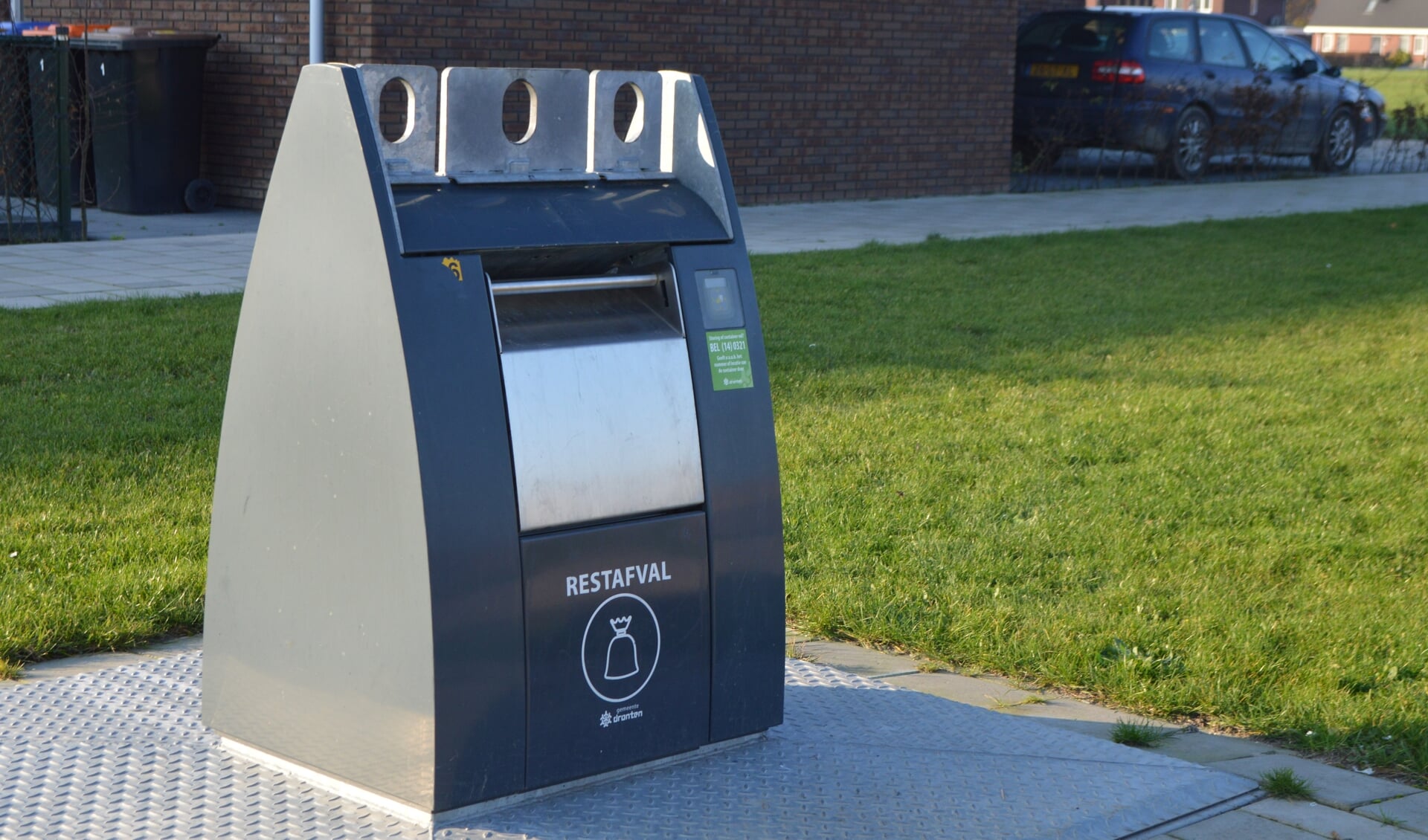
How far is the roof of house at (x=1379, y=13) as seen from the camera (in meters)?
99.3

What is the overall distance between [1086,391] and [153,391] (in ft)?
13.6

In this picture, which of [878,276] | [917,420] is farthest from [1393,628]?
[878,276]

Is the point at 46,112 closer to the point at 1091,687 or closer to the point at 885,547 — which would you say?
the point at 885,547

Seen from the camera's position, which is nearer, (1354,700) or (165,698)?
(165,698)

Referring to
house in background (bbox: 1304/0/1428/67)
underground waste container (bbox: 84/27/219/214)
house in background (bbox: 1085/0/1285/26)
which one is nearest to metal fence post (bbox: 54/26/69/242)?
underground waste container (bbox: 84/27/219/214)

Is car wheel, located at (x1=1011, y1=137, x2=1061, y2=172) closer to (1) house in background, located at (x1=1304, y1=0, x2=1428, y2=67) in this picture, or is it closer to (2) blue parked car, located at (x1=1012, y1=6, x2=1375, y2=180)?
(2) blue parked car, located at (x1=1012, y1=6, x2=1375, y2=180)

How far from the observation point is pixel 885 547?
4703 mm

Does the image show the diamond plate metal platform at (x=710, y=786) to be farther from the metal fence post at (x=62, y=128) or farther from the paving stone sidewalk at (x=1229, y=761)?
the metal fence post at (x=62, y=128)

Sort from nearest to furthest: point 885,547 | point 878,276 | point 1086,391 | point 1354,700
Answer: point 1354,700 < point 885,547 < point 1086,391 < point 878,276

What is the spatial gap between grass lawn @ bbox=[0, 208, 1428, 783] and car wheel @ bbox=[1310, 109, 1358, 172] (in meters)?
11.5

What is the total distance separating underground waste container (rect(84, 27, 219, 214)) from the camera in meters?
11.9

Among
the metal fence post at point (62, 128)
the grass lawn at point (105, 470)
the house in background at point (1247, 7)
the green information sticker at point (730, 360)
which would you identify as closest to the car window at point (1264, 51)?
the metal fence post at point (62, 128)

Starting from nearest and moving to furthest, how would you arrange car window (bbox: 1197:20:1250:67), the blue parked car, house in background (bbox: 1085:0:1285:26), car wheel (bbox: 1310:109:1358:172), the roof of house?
the blue parked car
car window (bbox: 1197:20:1250:67)
car wheel (bbox: 1310:109:1358:172)
house in background (bbox: 1085:0:1285:26)
the roof of house

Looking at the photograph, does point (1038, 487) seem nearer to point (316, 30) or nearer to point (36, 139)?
point (316, 30)
